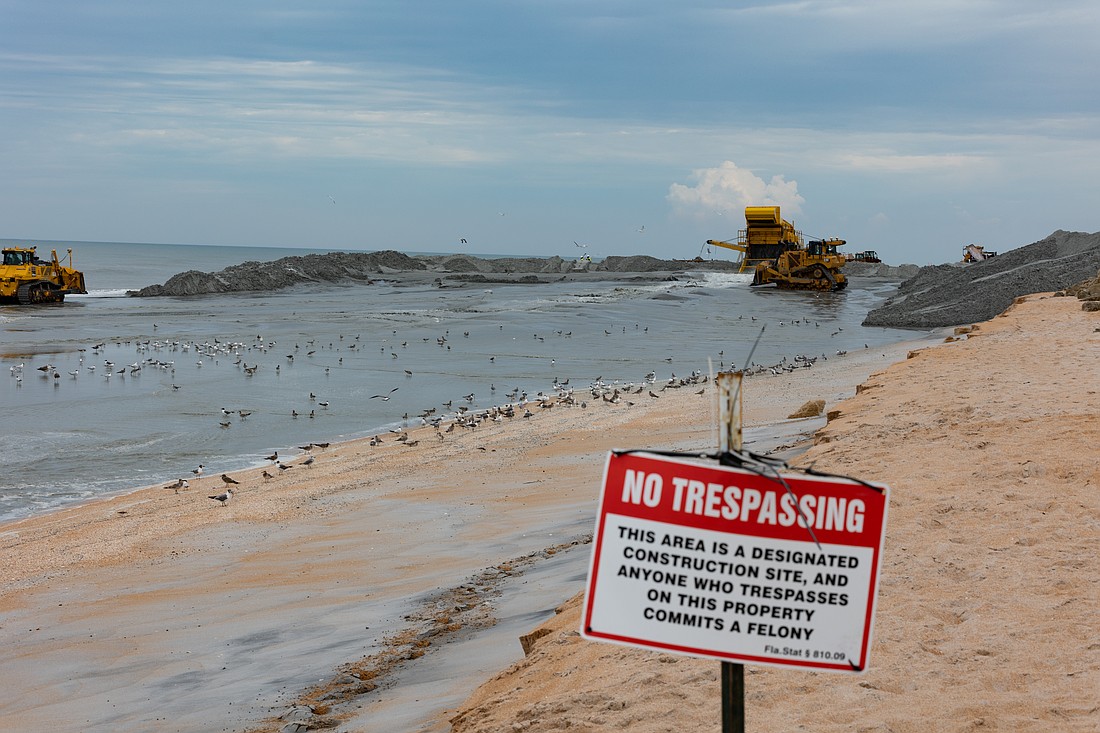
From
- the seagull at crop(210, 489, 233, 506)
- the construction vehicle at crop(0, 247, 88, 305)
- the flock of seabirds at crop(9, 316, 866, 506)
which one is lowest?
the seagull at crop(210, 489, 233, 506)

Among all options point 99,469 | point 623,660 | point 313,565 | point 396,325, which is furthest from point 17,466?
point 396,325

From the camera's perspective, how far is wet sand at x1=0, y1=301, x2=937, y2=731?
17.4 feet

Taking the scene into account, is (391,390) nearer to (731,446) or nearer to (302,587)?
(302,587)

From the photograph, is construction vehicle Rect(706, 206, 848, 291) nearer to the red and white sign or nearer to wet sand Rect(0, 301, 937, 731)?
wet sand Rect(0, 301, 937, 731)

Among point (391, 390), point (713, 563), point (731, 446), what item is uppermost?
point (731, 446)

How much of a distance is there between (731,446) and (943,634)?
2.73 metres

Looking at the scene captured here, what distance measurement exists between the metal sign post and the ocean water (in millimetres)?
3066

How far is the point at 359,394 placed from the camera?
20.3 m

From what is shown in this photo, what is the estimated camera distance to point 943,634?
440cm

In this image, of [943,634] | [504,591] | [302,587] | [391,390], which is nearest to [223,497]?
[302,587]

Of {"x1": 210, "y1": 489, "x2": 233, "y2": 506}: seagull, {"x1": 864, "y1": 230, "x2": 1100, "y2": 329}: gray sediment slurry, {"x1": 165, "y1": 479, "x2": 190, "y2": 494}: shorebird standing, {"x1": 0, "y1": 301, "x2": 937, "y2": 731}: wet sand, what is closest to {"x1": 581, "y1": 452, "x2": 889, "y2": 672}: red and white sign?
{"x1": 0, "y1": 301, "x2": 937, "y2": 731}: wet sand

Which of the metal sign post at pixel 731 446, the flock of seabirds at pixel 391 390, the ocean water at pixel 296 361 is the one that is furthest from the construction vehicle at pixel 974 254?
the metal sign post at pixel 731 446

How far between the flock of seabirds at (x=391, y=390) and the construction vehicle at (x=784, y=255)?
3181cm

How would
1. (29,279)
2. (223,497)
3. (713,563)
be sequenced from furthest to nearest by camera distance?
(29,279)
(223,497)
(713,563)
